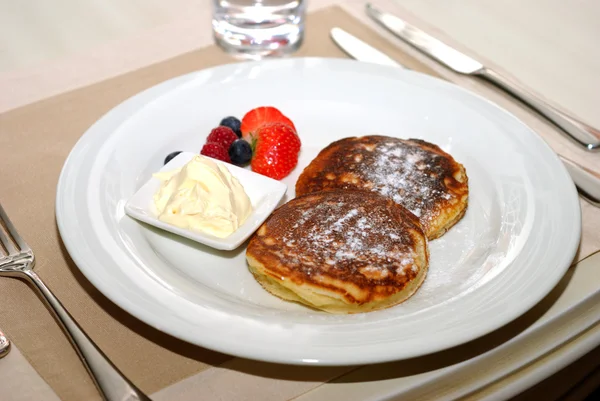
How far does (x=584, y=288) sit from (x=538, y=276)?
17cm

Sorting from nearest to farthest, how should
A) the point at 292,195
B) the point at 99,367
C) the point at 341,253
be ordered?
the point at 99,367, the point at 341,253, the point at 292,195

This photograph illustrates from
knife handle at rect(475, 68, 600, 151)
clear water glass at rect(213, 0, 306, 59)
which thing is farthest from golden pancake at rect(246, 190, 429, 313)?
clear water glass at rect(213, 0, 306, 59)

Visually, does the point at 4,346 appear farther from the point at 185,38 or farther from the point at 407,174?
the point at 185,38

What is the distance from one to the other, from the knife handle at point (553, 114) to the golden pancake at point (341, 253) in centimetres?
62

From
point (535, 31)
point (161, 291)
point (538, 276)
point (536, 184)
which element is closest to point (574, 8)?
point (535, 31)

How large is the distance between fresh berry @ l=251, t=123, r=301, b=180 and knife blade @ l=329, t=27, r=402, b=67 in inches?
18.8

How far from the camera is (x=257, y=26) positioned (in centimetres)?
210

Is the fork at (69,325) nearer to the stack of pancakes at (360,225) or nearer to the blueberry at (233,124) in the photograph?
the stack of pancakes at (360,225)

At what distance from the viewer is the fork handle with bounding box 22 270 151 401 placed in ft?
3.32

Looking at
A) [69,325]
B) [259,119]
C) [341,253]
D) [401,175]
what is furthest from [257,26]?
[69,325]

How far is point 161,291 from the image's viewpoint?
1169 mm

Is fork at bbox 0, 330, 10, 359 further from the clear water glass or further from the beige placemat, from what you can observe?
the clear water glass

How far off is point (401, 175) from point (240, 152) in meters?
0.42

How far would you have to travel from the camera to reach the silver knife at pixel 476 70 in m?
1.74
